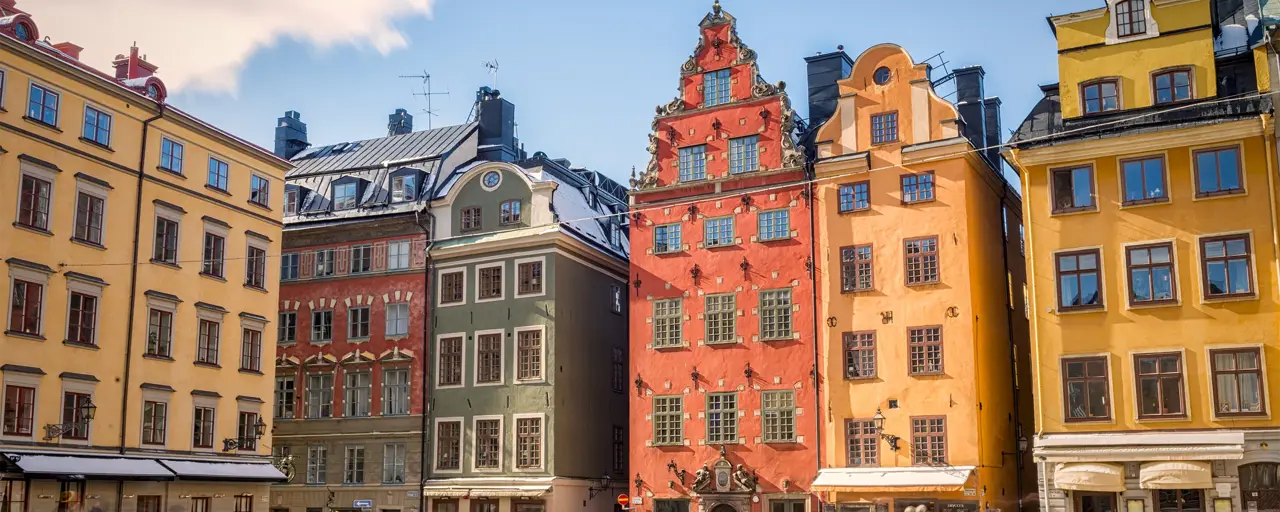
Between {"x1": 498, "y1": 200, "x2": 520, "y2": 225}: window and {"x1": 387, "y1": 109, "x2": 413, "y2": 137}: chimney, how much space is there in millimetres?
14095

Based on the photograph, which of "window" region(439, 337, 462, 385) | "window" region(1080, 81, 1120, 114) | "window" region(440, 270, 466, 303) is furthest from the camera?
"window" region(440, 270, 466, 303)

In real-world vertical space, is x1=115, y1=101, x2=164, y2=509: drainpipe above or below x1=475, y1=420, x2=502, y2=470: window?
above

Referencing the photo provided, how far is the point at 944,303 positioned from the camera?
3769 cm

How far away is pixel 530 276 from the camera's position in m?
45.1

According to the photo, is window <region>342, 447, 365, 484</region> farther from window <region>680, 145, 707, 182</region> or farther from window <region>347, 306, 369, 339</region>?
window <region>680, 145, 707, 182</region>

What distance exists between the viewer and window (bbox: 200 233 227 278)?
41.8 m

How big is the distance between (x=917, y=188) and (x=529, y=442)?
51.3ft

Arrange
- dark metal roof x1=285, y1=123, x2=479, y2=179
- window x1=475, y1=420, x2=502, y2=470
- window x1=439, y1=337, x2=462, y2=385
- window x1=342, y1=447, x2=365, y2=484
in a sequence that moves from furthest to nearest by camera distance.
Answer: dark metal roof x1=285, y1=123, x2=479, y2=179 < window x1=342, y1=447, x2=365, y2=484 < window x1=439, y1=337, x2=462, y2=385 < window x1=475, y1=420, x2=502, y2=470

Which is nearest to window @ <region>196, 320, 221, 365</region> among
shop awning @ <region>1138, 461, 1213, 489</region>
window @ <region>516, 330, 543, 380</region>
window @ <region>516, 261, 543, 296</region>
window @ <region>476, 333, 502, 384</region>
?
window @ <region>476, 333, 502, 384</region>

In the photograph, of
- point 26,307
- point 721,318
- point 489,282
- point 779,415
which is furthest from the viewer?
point 489,282

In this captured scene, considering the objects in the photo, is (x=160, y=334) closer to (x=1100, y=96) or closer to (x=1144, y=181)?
(x=1100, y=96)

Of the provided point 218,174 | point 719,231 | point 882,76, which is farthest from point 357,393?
point 882,76

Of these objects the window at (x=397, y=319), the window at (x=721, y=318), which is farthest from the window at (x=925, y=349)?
the window at (x=397, y=319)

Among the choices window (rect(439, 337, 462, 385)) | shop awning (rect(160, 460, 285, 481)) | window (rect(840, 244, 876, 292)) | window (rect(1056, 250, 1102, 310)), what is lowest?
shop awning (rect(160, 460, 285, 481))
